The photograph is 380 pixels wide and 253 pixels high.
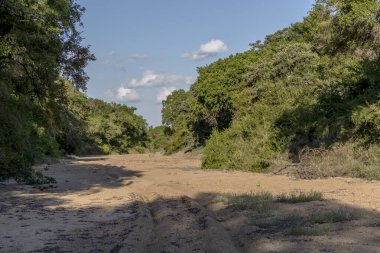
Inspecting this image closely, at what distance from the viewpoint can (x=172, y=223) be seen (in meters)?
9.59

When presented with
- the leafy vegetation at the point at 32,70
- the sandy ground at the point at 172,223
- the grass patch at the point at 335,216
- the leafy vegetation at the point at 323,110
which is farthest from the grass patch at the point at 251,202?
the leafy vegetation at the point at 32,70

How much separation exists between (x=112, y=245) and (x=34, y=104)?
1029 cm

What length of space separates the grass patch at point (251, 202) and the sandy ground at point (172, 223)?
8.0 inches

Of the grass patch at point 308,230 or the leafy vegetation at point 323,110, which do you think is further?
the leafy vegetation at point 323,110

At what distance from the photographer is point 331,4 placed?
22.2 m

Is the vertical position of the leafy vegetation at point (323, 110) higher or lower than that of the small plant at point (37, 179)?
A: higher

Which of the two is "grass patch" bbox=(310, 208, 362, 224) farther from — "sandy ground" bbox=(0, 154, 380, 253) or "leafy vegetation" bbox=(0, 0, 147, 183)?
"leafy vegetation" bbox=(0, 0, 147, 183)

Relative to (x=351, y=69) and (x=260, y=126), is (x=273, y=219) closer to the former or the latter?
(x=351, y=69)

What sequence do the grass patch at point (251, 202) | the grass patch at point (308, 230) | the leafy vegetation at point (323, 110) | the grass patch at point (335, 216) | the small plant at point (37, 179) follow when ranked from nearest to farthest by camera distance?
the grass patch at point (308, 230), the grass patch at point (335, 216), the grass patch at point (251, 202), the small plant at point (37, 179), the leafy vegetation at point (323, 110)

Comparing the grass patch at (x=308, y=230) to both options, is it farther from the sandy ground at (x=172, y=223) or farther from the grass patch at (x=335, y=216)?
the grass patch at (x=335, y=216)

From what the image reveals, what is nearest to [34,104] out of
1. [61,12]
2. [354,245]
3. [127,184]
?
[61,12]

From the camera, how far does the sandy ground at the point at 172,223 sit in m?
7.41

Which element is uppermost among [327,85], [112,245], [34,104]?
[327,85]

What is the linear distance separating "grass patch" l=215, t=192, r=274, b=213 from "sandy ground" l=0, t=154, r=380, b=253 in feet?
0.66
